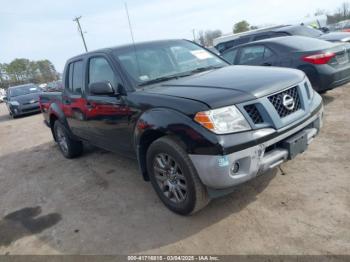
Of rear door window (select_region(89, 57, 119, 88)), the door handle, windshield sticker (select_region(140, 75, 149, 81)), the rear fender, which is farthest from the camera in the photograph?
the rear fender

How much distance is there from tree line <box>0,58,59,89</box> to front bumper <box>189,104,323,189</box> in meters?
76.4

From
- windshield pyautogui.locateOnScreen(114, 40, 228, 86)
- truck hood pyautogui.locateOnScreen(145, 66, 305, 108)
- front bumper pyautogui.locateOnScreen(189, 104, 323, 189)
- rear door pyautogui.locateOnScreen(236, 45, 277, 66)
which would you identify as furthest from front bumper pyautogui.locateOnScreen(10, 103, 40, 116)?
front bumper pyautogui.locateOnScreen(189, 104, 323, 189)

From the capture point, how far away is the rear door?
21.1 ft

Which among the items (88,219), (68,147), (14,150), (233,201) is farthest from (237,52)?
(14,150)

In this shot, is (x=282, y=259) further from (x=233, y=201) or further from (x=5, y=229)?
(x=5, y=229)

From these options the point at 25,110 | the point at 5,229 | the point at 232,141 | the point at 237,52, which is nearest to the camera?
the point at 232,141

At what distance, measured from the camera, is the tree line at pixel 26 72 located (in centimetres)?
7488

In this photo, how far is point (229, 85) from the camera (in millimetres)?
2961

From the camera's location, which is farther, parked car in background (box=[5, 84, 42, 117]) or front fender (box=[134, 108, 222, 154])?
parked car in background (box=[5, 84, 42, 117])

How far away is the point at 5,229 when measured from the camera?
3639 mm

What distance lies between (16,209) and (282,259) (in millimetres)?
3422

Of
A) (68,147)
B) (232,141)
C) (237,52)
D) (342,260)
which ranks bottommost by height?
(342,260)

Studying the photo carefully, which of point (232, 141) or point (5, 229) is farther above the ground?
point (232, 141)

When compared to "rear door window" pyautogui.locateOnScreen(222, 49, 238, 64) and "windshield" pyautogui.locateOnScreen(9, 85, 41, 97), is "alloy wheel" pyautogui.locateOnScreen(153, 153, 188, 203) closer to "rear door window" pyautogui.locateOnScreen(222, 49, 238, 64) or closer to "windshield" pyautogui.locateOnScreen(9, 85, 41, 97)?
"rear door window" pyautogui.locateOnScreen(222, 49, 238, 64)
